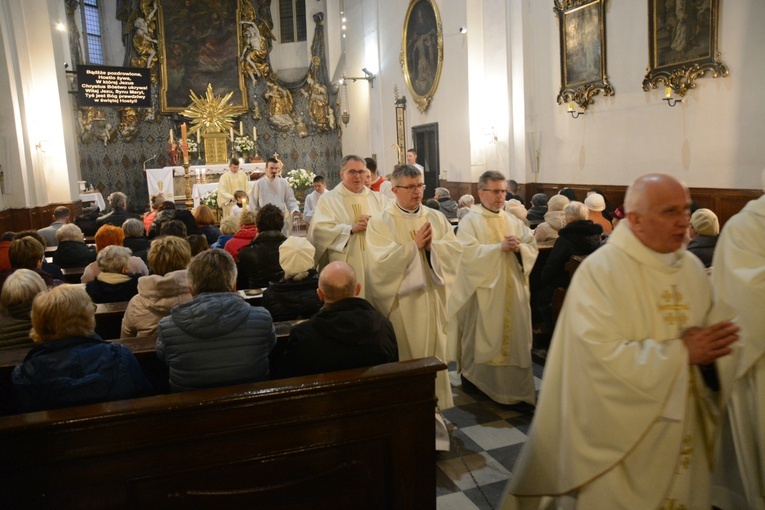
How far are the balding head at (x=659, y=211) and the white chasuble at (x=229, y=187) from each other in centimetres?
932

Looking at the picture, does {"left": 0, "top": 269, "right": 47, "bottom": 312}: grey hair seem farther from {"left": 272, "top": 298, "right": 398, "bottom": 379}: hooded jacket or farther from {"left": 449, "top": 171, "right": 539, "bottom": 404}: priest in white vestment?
{"left": 449, "top": 171, "right": 539, "bottom": 404}: priest in white vestment

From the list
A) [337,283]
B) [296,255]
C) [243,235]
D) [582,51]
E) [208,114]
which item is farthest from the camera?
[208,114]

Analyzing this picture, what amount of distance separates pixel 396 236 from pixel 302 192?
305 inches

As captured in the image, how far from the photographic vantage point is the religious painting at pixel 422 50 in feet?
46.6

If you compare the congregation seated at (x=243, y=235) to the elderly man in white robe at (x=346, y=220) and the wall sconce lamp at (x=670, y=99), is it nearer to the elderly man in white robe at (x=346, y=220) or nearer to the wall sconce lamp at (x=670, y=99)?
the elderly man in white robe at (x=346, y=220)

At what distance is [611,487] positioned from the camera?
2.38m

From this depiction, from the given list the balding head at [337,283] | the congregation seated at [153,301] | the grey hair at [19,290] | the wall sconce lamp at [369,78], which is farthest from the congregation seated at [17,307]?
the wall sconce lamp at [369,78]

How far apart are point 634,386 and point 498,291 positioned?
8.13 feet

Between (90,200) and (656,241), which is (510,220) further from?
(90,200)

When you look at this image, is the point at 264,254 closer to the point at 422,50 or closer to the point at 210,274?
the point at 210,274

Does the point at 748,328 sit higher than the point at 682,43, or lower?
lower

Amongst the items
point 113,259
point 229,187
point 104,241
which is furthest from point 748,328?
point 229,187

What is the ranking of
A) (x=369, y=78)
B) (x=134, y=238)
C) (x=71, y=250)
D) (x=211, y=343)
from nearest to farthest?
(x=211, y=343), (x=134, y=238), (x=71, y=250), (x=369, y=78)

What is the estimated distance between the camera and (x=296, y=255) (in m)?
3.97
